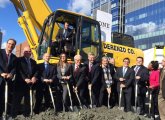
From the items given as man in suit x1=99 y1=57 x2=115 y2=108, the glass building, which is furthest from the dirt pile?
the glass building

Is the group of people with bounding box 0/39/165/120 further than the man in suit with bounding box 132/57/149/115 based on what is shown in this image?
No

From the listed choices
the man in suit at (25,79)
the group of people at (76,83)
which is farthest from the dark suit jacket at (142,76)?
the man in suit at (25,79)

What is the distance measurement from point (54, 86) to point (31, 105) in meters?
1.57

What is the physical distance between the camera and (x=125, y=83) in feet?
34.1

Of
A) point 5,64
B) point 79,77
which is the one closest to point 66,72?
A: point 79,77

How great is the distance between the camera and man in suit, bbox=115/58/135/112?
33.8 feet

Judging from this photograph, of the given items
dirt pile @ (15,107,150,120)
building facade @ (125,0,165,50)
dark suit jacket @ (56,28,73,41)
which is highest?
building facade @ (125,0,165,50)

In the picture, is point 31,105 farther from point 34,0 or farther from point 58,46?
point 34,0

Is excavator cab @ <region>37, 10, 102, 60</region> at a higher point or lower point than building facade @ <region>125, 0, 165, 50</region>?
lower

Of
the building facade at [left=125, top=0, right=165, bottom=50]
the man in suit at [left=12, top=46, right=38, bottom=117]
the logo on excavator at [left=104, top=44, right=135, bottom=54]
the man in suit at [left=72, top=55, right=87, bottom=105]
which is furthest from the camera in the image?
the building facade at [left=125, top=0, right=165, bottom=50]

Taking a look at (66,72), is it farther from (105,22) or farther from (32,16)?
(105,22)

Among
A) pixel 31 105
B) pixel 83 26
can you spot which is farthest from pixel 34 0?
pixel 31 105

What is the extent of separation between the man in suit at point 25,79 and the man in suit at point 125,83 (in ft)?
9.12

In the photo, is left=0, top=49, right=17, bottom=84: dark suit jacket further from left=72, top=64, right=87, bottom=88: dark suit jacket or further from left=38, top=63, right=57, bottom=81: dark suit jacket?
left=72, top=64, right=87, bottom=88: dark suit jacket
